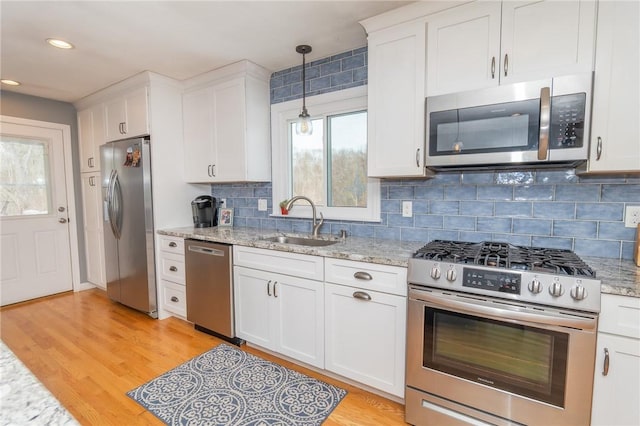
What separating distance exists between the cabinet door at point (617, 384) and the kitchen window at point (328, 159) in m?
1.49

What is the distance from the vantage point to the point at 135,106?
311 cm

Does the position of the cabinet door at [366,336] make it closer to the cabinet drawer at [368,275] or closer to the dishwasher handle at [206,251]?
the cabinet drawer at [368,275]

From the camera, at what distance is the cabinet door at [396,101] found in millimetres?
1899

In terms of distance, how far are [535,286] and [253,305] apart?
1855 millimetres

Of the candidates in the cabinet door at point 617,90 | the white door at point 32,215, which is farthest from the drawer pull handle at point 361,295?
the white door at point 32,215

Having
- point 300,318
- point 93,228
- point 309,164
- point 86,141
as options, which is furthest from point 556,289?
point 86,141

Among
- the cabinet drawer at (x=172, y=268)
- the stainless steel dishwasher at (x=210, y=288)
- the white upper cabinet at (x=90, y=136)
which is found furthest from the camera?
the white upper cabinet at (x=90, y=136)

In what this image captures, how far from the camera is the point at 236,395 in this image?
1.96 meters

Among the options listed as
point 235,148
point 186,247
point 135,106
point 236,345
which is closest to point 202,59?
point 235,148

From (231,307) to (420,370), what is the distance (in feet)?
5.05

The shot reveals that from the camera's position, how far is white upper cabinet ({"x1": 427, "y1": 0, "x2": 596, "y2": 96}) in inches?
59.2

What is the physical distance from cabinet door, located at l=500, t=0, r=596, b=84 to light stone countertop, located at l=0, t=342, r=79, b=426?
2104 mm

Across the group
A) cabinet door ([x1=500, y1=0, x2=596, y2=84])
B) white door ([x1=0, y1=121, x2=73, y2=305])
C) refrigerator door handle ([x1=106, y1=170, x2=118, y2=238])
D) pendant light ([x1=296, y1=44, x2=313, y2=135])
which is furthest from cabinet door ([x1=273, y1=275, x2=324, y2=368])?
white door ([x1=0, y1=121, x2=73, y2=305])

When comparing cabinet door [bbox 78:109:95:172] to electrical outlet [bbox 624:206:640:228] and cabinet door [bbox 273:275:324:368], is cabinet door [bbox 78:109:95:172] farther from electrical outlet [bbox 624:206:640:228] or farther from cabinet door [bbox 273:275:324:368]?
electrical outlet [bbox 624:206:640:228]
